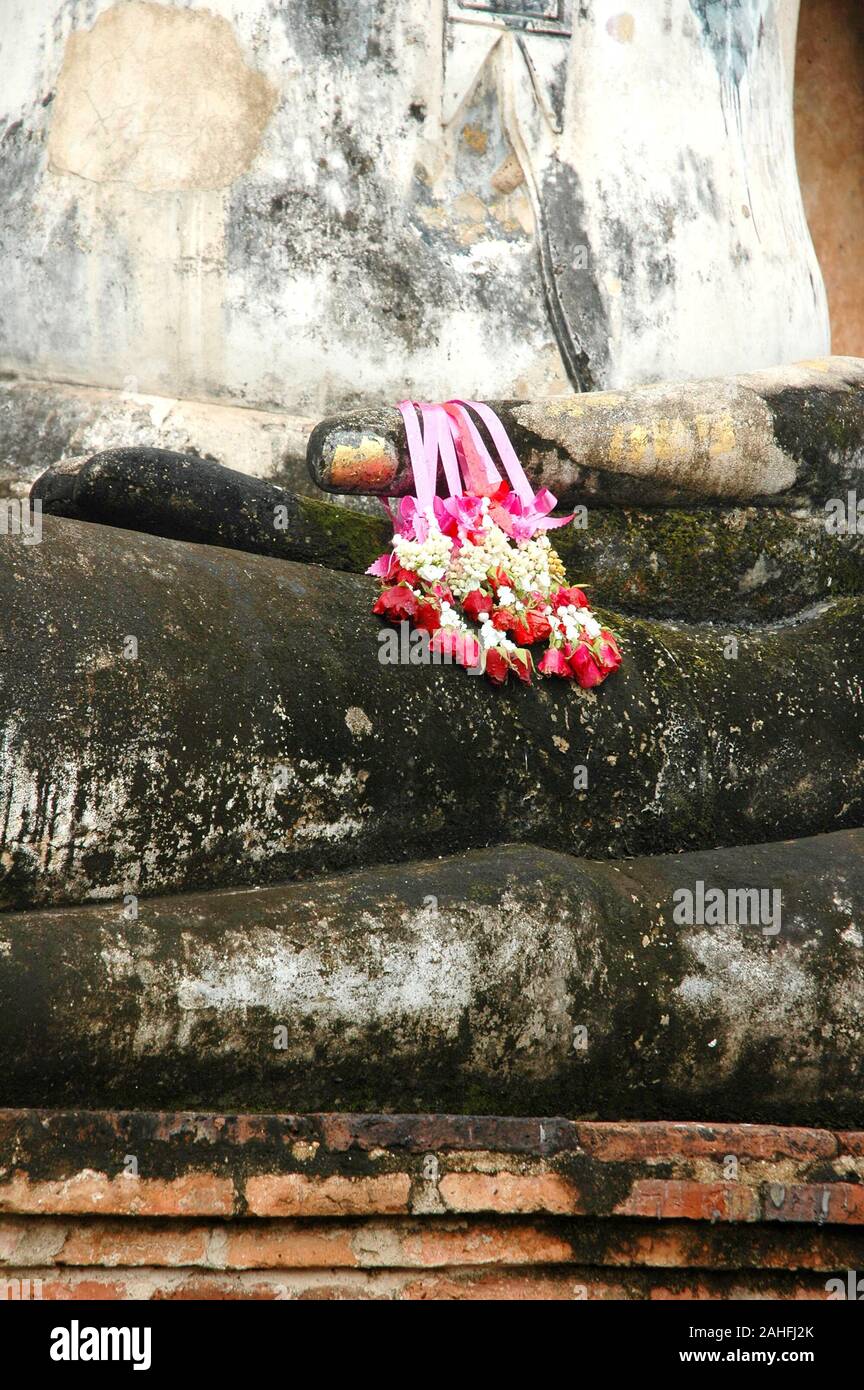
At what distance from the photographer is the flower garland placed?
370 centimetres

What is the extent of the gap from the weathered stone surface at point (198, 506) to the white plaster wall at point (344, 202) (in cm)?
118

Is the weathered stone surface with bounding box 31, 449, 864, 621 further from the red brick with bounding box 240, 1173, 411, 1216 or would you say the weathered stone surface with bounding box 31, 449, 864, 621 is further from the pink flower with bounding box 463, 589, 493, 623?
the red brick with bounding box 240, 1173, 411, 1216

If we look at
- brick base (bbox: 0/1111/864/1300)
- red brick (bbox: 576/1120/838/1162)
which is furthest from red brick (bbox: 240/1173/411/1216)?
red brick (bbox: 576/1120/838/1162)

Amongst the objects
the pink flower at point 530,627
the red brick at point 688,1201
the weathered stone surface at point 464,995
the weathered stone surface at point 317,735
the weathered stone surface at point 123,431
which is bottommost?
the red brick at point 688,1201

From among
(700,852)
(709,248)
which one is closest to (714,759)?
(700,852)

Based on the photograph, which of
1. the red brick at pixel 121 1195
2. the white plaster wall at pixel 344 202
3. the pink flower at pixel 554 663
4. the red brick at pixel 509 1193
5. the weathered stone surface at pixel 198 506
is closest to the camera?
the red brick at pixel 121 1195

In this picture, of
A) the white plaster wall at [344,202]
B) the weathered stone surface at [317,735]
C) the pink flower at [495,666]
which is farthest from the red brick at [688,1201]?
the white plaster wall at [344,202]

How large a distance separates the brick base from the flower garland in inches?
45.5

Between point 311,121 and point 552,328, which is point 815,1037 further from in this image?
point 311,121

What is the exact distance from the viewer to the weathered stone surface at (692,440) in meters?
4.10

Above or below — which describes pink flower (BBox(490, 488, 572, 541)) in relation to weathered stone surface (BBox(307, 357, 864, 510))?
below

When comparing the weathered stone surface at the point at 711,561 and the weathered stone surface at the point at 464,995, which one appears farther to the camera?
the weathered stone surface at the point at 711,561

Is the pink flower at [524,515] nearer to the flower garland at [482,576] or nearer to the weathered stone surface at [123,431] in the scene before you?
the flower garland at [482,576]

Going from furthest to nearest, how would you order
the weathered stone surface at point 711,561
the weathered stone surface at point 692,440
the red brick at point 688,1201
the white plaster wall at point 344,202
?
1. the white plaster wall at point 344,202
2. the weathered stone surface at point 711,561
3. the weathered stone surface at point 692,440
4. the red brick at point 688,1201
